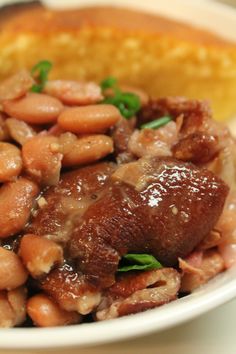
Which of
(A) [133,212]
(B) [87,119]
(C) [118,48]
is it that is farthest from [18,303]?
(C) [118,48]

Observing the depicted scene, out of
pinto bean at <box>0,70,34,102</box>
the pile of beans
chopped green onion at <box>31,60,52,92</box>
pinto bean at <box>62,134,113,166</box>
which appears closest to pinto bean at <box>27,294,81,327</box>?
the pile of beans

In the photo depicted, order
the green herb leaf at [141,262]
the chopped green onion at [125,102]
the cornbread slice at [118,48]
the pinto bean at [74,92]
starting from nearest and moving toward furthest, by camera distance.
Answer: the green herb leaf at [141,262], the pinto bean at [74,92], the chopped green onion at [125,102], the cornbread slice at [118,48]

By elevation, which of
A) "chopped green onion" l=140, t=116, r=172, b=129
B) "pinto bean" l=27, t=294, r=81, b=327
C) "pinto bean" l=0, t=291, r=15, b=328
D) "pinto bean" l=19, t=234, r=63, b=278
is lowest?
"pinto bean" l=0, t=291, r=15, b=328

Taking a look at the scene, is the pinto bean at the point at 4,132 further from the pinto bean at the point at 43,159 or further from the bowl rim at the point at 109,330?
the bowl rim at the point at 109,330

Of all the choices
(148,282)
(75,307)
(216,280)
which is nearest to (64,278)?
(75,307)

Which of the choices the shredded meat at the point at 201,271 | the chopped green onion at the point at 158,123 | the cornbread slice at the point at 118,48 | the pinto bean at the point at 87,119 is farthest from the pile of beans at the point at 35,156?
the cornbread slice at the point at 118,48

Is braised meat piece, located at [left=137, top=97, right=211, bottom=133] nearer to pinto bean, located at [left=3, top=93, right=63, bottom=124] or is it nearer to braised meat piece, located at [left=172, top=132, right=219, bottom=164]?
braised meat piece, located at [left=172, top=132, right=219, bottom=164]
